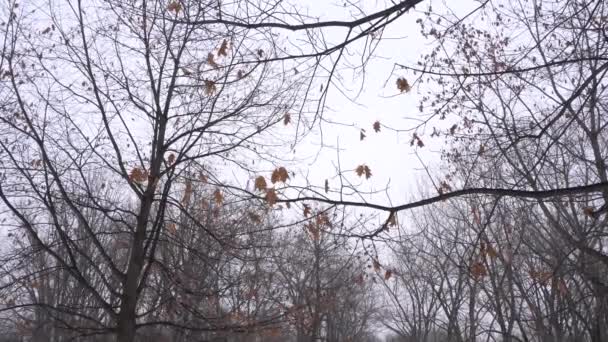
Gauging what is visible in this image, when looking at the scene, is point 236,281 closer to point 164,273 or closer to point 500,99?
point 164,273

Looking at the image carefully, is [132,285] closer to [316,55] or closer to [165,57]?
[165,57]

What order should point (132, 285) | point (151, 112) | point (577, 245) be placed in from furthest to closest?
point (151, 112), point (132, 285), point (577, 245)

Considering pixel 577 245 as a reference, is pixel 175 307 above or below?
below

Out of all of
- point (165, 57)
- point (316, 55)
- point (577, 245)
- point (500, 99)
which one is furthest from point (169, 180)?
point (500, 99)

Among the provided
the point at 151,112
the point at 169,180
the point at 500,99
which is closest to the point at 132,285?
the point at 169,180

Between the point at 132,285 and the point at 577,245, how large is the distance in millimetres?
4485

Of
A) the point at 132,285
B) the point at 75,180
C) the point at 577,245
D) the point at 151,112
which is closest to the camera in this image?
the point at 577,245

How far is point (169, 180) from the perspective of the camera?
530cm

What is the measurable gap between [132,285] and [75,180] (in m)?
1.46

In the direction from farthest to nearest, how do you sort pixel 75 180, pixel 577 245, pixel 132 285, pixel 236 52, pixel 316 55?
1. pixel 75 180
2. pixel 132 285
3. pixel 577 245
4. pixel 236 52
5. pixel 316 55

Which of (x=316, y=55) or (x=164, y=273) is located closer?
(x=316, y=55)

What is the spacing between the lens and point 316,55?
3492mm

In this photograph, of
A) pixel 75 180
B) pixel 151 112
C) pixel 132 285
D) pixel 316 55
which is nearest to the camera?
pixel 316 55

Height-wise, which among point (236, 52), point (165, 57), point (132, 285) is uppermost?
point (165, 57)
